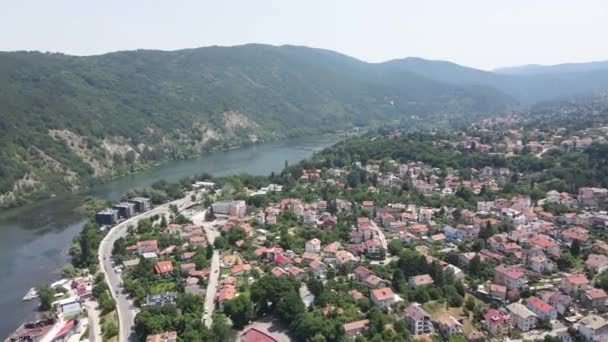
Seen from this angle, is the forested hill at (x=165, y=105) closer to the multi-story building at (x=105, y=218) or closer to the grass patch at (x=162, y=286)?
the multi-story building at (x=105, y=218)

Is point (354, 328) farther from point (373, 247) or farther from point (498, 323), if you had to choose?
point (373, 247)

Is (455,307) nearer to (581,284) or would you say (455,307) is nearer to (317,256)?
(581,284)

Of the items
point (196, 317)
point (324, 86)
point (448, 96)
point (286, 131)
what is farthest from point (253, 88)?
point (196, 317)

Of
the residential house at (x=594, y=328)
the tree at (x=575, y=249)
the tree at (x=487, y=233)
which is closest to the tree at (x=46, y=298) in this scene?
the residential house at (x=594, y=328)

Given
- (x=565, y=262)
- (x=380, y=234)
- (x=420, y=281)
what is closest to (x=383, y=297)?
(x=420, y=281)

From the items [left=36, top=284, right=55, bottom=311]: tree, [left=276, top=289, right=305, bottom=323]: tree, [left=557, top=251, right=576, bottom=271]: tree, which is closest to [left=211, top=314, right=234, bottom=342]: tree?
[left=276, top=289, right=305, bottom=323]: tree
